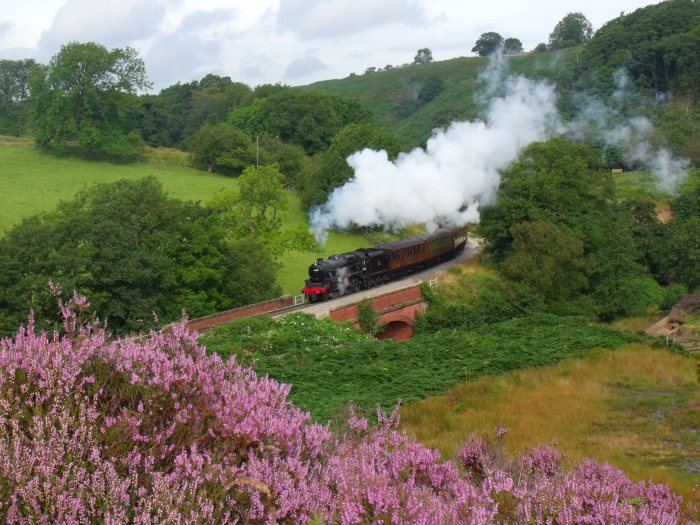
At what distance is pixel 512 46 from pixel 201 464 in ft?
356

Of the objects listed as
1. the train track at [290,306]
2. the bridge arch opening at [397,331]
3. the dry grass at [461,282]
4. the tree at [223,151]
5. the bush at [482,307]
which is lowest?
the bridge arch opening at [397,331]

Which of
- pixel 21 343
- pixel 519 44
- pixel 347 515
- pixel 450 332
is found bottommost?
pixel 450 332

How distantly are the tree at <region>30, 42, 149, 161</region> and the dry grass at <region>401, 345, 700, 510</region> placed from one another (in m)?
57.0

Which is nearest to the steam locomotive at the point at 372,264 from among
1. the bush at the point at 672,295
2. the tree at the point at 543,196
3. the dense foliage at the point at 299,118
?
the tree at the point at 543,196

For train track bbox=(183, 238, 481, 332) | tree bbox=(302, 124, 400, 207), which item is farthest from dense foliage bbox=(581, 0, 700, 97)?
train track bbox=(183, 238, 481, 332)

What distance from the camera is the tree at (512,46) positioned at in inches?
4190

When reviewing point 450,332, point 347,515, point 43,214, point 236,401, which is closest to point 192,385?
point 236,401

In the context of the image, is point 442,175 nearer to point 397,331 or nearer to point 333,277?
point 397,331

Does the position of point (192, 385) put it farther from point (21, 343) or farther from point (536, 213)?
point (536, 213)

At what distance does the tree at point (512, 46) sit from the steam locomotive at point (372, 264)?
6966cm

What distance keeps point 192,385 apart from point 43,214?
28765 millimetres

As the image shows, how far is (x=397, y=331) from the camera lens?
37.8 metres

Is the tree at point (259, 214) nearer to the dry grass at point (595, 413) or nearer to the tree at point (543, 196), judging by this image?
the tree at point (543, 196)

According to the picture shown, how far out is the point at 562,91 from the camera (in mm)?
71562
